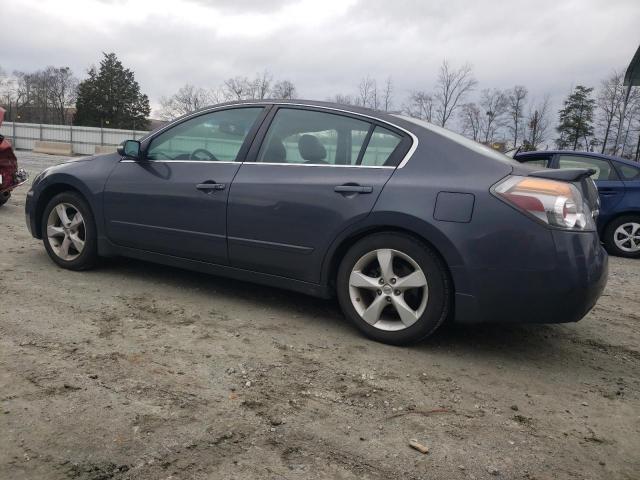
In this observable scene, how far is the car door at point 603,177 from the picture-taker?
7.85 m

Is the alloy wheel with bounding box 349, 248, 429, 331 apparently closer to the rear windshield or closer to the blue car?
the rear windshield

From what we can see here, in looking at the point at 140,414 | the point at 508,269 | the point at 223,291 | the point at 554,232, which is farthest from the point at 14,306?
the point at 554,232

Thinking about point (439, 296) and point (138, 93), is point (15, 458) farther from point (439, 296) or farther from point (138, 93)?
point (138, 93)

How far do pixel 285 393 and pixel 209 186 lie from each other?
5.95 feet

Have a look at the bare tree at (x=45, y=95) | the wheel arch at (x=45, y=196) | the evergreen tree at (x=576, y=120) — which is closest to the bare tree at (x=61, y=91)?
the bare tree at (x=45, y=95)

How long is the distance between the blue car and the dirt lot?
4208 mm

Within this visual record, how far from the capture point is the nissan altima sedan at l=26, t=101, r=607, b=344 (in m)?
2.98

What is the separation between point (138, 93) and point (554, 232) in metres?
81.5

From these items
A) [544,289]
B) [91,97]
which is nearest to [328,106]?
[544,289]

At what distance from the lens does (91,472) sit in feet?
6.31

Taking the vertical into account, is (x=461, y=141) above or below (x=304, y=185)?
above

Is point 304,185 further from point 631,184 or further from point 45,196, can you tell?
point 631,184

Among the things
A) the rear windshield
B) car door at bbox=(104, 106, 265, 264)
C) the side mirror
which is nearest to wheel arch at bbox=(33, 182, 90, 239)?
car door at bbox=(104, 106, 265, 264)

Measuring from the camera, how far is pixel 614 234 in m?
7.88
